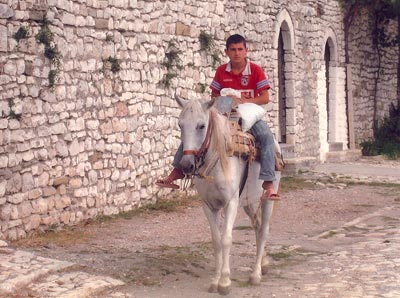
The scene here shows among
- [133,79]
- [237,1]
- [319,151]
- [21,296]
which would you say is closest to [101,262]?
[21,296]

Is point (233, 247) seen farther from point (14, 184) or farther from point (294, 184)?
point (294, 184)

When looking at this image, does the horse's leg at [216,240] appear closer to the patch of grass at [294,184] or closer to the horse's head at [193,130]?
the horse's head at [193,130]

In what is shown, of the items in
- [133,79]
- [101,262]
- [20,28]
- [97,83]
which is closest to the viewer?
[101,262]

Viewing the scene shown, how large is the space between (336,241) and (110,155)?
128 inches

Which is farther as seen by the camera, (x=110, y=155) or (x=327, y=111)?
(x=327, y=111)

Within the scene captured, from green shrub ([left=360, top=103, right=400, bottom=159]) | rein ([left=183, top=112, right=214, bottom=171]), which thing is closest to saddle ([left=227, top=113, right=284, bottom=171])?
rein ([left=183, top=112, right=214, bottom=171])

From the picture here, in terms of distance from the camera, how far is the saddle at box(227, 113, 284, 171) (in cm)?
785

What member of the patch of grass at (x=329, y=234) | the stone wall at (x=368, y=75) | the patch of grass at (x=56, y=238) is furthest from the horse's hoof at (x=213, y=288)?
the stone wall at (x=368, y=75)

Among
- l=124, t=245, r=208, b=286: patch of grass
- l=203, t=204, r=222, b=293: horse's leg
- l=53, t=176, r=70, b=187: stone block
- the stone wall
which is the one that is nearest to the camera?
l=203, t=204, r=222, b=293: horse's leg

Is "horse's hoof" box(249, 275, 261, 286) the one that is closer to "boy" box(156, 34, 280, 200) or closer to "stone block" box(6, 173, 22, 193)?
"boy" box(156, 34, 280, 200)

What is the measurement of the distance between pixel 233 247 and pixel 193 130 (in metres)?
2.97

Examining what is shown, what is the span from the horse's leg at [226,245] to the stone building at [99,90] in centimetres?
308

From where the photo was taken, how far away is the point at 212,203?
25.8ft

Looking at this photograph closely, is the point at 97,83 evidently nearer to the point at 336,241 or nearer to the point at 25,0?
the point at 25,0
